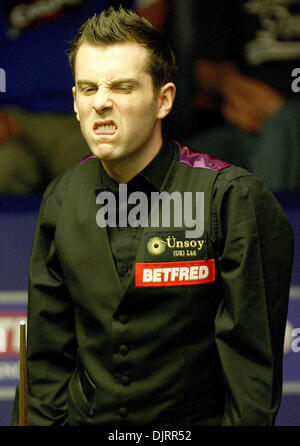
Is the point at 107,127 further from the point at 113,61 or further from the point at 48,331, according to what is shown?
the point at 48,331

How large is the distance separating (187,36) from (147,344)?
51.1 inches

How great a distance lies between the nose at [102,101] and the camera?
5.17 feet

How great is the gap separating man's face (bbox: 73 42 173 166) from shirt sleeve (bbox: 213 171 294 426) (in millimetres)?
271

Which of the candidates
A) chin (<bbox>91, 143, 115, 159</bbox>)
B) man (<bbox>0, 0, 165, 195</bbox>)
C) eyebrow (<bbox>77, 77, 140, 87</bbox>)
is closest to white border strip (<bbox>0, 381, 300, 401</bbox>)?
man (<bbox>0, 0, 165, 195</bbox>)

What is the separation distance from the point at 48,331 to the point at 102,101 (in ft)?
2.15

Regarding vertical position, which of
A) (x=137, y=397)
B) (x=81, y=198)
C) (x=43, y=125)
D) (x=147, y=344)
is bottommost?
(x=137, y=397)

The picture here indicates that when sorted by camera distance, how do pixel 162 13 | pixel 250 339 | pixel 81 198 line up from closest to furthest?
pixel 250 339 → pixel 81 198 → pixel 162 13

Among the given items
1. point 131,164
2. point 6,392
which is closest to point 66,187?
point 131,164

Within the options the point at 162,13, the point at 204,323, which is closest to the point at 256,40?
the point at 162,13

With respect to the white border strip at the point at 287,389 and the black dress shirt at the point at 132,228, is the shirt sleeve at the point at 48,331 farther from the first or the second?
the white border strip at the point at 287,389

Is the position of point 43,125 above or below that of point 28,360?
above

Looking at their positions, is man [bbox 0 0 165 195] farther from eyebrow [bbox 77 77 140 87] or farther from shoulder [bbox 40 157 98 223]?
eyebrow [bbox 77 77 140 87]

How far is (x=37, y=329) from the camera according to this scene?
5.92 ft

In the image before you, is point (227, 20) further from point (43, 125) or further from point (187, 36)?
point (43, 125)
